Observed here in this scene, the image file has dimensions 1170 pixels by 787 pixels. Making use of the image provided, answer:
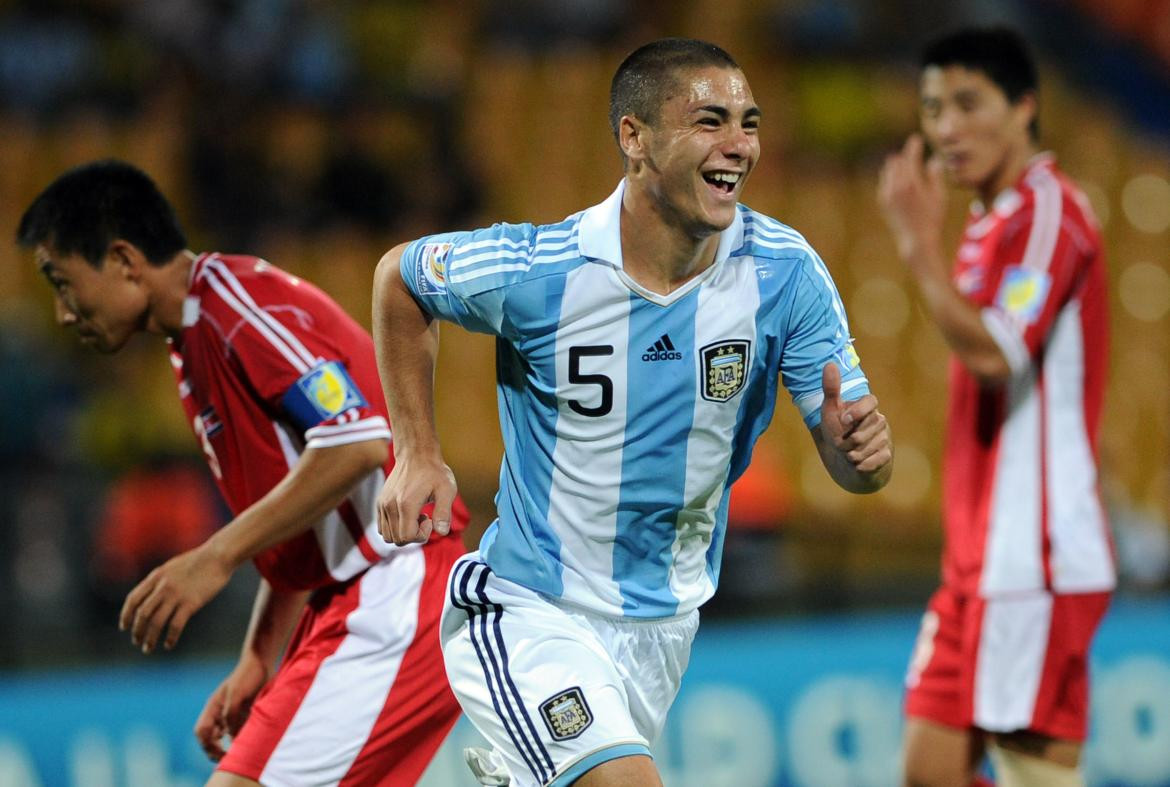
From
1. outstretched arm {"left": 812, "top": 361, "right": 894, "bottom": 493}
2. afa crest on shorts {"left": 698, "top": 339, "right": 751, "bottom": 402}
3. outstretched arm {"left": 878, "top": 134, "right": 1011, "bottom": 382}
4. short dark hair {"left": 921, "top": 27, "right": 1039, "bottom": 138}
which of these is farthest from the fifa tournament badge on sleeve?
short dark hair {"left": 921, "top": 27, "right": 1039, "bottom": 138}

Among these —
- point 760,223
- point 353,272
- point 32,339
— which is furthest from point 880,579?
point 760,223

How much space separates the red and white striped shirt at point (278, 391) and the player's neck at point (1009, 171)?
2.10 metres

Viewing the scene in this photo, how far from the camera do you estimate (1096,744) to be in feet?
23.4

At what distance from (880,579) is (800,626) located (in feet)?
3.02

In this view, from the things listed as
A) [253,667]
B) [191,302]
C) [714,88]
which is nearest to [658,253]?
[714,88]

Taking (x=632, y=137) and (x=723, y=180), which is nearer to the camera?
(x=723, y=180)

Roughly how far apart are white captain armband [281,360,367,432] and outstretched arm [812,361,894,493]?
1.22m

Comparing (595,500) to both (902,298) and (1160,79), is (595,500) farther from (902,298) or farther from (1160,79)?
(1160,79)

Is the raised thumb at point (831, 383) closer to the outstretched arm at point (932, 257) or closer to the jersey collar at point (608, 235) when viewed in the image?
the jersey collar at point (608, 235)

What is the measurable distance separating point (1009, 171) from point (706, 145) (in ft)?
6.49

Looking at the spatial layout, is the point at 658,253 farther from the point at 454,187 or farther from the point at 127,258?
the point at 454,187

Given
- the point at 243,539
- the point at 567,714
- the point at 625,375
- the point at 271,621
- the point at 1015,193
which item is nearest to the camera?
the point at 567,714

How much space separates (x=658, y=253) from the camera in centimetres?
346

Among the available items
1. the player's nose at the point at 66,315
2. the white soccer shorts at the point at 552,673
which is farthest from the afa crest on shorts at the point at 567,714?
the player's nose at the point at 66,315
